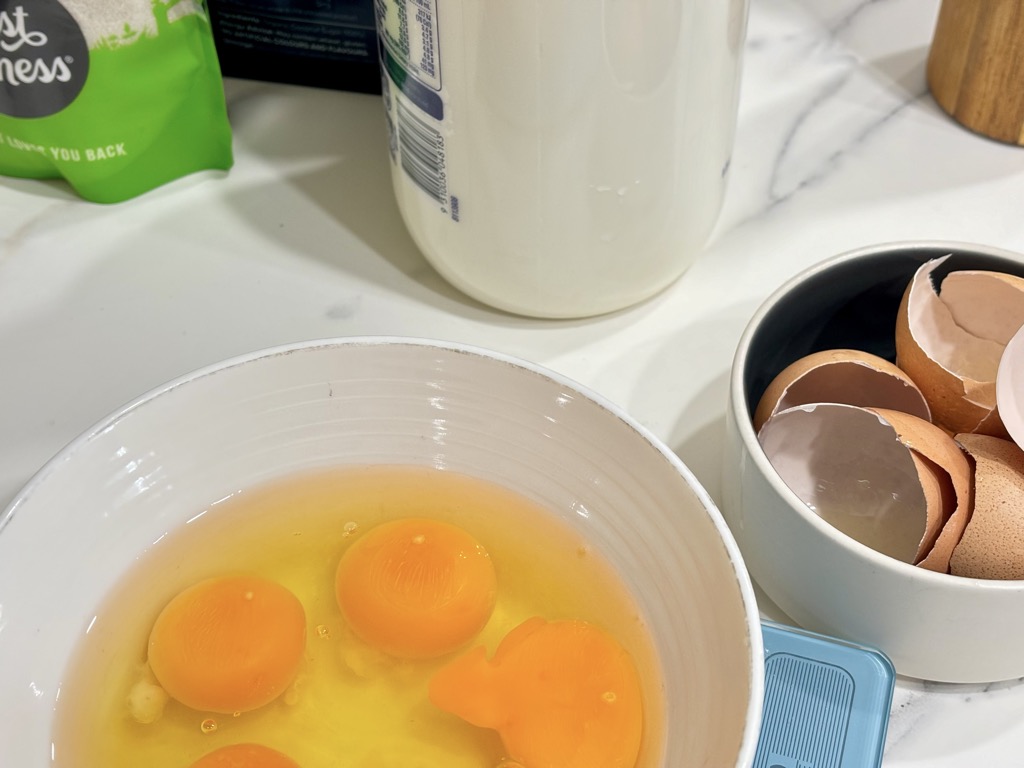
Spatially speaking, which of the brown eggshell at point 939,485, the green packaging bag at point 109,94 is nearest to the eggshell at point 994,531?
the brown eggshell at point 939,485

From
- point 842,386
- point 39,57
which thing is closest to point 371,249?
point 39,57

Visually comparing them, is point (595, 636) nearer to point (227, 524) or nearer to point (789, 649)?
point (789, 649)

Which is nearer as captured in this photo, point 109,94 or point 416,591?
point 416,591

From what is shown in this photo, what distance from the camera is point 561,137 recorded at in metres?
0.63

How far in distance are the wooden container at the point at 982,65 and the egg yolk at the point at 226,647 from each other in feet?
2.36

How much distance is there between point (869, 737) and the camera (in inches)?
21.8

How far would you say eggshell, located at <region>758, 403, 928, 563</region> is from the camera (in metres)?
0.59

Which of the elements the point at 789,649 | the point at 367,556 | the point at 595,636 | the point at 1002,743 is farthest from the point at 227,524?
the point at 1002,743

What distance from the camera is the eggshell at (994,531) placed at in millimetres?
548

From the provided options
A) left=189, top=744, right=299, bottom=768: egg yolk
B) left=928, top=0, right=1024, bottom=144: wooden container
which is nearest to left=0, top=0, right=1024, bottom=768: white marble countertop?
left=928, top=0, right=1024, bottom=144: wooden container

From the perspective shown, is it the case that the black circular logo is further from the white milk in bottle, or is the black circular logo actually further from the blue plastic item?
the blue plastic item

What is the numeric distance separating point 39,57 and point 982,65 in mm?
768

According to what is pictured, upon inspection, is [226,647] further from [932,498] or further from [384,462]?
[932,498]

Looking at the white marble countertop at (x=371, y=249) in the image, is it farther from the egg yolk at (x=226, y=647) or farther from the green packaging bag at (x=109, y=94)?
the egg yolk at (x=226, y=647)
